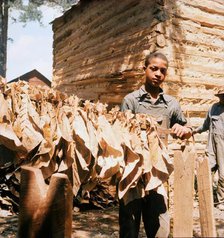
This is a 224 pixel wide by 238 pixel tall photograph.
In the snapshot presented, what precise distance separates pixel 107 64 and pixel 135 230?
18.6 feet

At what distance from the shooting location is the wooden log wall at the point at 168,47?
6527 millimetres

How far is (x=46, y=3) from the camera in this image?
66.8ft

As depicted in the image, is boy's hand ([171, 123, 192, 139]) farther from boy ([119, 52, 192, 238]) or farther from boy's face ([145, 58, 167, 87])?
boy's face ([145, 58, 167, 87])

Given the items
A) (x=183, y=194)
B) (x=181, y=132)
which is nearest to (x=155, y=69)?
(x=181, y=132)

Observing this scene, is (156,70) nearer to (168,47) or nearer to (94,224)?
(94,224)

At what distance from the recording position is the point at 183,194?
1565 mm

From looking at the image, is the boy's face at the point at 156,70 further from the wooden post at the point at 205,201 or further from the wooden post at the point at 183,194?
the wooden post at the point at 205,201

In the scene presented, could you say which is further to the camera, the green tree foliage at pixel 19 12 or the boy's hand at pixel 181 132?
the green tree foliage at pixel 19 12

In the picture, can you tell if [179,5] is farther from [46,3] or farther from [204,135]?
[46,3]

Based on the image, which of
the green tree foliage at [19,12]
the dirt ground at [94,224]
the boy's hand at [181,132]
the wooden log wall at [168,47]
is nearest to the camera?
the boy's hand at [181,132]

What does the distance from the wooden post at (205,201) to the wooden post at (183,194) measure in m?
0.04

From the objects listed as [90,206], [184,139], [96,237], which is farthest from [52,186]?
[90,206]

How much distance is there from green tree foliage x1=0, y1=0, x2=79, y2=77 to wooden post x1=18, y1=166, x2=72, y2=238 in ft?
58.0

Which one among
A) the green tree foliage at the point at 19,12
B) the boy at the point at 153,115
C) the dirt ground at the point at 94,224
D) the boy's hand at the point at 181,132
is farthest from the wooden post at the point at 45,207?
the green tree foliage at the point at 19,12
